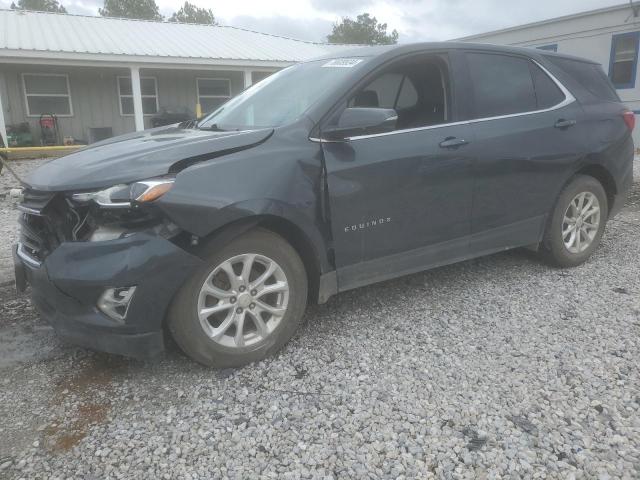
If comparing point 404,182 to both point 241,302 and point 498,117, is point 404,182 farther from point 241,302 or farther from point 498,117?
point 241,302

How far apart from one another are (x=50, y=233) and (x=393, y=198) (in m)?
1.99

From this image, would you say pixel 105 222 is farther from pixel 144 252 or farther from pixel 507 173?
pixel 507 173

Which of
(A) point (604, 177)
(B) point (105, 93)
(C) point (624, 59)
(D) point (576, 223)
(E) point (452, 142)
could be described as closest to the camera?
(E) point (452, 142)

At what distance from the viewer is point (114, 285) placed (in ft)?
8.21

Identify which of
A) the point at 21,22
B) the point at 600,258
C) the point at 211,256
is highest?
the point at 21,22

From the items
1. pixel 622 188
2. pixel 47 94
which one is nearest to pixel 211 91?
pixel 47 94

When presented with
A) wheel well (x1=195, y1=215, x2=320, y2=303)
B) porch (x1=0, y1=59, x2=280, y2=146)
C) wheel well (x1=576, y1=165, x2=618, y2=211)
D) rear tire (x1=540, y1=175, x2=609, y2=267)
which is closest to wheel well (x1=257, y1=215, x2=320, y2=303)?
wheel well (x1=195, y1=215, x2=320, y2=303)

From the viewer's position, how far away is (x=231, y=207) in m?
Result: 2.70

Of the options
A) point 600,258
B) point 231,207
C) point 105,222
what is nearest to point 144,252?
point 105,222

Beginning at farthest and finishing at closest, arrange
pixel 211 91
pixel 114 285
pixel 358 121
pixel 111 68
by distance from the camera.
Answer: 1. pixel 211 91
2. pixel 111 68
3. pixel 358 121
4. pixel 114 285

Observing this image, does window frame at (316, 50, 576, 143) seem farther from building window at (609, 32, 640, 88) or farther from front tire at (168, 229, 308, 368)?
building window at (609, 32, 640, 88)

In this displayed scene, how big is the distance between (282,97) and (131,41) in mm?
14584

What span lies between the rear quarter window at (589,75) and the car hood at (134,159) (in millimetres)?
2909

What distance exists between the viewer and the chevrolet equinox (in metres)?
2.58
